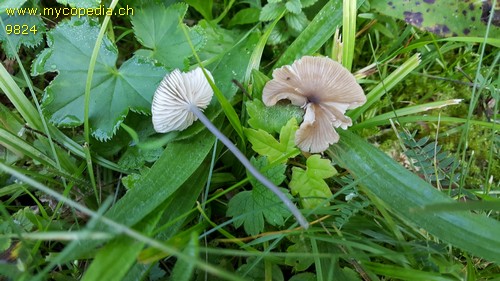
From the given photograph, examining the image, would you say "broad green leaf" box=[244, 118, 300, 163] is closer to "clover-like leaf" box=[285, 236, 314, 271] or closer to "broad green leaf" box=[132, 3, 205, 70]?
"clover-like leaf" box=[285, 236, 314, 271]

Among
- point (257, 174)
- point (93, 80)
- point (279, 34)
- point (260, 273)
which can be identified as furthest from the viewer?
point (279, 34)

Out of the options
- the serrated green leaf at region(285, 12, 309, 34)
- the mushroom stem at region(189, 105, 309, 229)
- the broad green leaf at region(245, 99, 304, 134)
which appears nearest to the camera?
the mushroom stem at region(189, 105, 309, 229)

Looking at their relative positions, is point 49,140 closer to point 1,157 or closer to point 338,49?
point 1,157

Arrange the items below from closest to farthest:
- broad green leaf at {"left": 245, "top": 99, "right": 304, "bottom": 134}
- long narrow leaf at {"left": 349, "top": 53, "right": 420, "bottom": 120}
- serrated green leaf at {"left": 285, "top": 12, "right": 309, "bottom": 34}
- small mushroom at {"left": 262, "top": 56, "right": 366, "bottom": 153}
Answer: small mushroom at {"left": 262, "top": 56, "right": 366, "bottom": 153} → broad green leaf at {"left": 245, "top": 99, "right": 304, "bottom": 134} → long narrow leaf at {"left": 349, "top": 53, "right": 420, "bottom": 120} → serrated green leaf at {"left": 285, "top": 12, "right": 309, "bottom": 34}

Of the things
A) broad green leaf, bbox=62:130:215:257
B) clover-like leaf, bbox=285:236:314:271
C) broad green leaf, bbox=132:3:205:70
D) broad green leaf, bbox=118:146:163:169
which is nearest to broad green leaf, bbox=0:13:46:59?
broad green leaf, bbox=132:3:205:70

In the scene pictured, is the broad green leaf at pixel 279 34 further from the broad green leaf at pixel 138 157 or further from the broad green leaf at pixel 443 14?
the broad green leaf at pixel 138 157

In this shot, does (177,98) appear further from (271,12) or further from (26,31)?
(26,31)

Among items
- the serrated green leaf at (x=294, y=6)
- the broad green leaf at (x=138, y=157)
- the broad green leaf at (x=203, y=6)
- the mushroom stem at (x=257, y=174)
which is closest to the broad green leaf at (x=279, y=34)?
the serrated green leaf at (x=294, y=6)

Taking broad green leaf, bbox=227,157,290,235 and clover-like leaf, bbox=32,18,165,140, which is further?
clover-like leaf, bbox=32,18,165,140

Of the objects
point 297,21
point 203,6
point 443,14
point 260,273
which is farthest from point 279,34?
point 260,273
